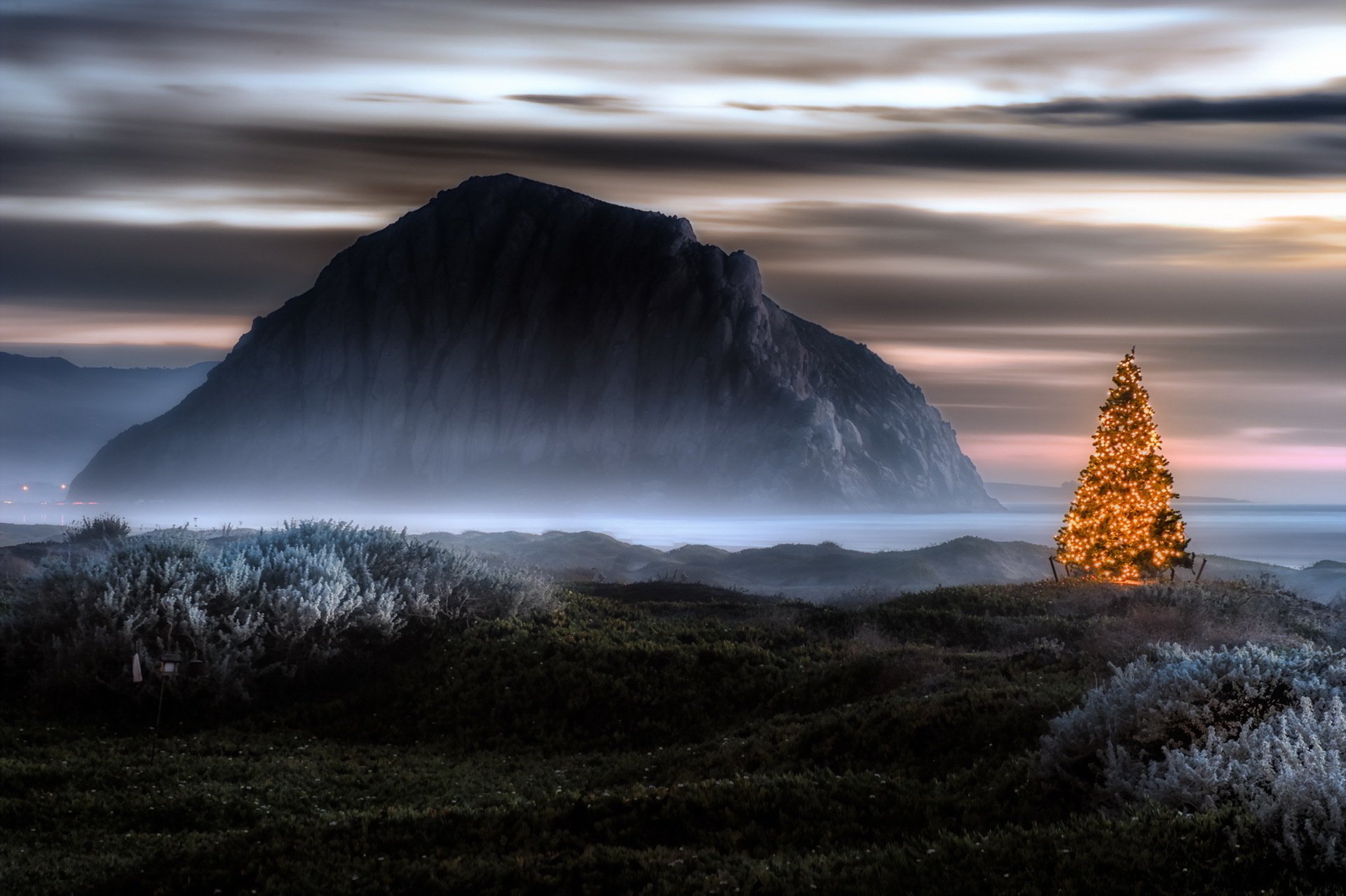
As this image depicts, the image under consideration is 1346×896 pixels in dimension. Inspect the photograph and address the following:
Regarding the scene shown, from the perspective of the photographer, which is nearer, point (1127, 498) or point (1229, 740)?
point (1229, 740)

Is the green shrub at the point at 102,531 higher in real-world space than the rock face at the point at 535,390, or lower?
lower

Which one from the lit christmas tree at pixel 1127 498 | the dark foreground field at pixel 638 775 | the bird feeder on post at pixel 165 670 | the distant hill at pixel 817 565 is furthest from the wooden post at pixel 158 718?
the distant hill at pixel 817 565

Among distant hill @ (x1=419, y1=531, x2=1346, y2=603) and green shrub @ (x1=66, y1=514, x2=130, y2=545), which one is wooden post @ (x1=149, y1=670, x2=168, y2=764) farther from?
distant hill @ (x1=419, y1=531, x2=1346, y2=603)

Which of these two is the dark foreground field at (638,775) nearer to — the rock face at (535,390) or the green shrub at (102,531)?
the green shrub at (102,531)

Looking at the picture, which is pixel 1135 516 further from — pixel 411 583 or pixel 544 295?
pixel 544 295

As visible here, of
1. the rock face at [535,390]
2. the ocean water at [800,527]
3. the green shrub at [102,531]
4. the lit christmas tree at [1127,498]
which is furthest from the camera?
the rock face at [535,390]

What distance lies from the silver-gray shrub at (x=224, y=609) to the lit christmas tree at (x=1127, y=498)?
17324 mm

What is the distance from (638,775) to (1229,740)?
7446 millimetres

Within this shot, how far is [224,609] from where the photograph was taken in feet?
69.1

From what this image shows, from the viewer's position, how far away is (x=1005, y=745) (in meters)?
13.2

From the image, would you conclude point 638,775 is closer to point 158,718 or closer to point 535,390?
point 158,718

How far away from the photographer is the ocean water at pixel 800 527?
112 meters

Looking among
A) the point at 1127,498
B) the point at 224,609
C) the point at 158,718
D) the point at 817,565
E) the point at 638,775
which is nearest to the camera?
the point at 638,775

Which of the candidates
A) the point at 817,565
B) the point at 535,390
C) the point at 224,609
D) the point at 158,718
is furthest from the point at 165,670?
the point at 535,390
